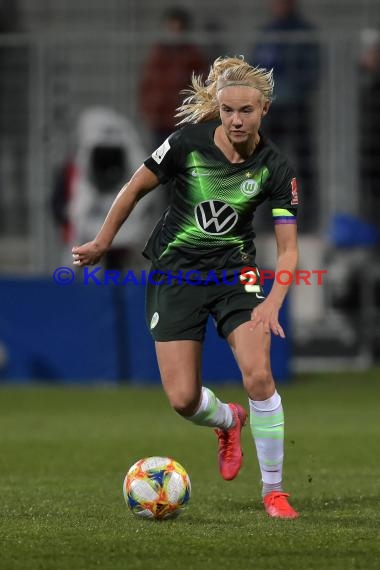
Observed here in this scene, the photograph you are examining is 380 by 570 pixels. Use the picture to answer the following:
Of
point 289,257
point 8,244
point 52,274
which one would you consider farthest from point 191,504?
point 8,244

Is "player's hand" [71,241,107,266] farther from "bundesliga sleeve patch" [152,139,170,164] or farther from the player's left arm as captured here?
the player's left arm

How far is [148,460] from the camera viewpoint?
6.93 m

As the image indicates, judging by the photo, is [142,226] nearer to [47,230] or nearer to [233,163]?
[47,230]

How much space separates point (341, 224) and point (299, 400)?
303 cm

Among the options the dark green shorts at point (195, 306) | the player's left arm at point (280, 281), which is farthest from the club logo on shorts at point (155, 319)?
the player's left arm at point (280, 281)

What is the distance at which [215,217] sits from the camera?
23.1 feet

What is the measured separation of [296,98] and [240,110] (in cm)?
982

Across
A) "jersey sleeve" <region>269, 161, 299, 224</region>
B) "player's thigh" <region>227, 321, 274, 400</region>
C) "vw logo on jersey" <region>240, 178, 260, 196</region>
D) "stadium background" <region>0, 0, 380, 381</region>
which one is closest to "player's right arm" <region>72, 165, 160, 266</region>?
"vw logo on jersey" <region>240, 178, 260, 196</region>

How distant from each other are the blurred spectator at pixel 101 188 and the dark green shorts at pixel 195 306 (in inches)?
347

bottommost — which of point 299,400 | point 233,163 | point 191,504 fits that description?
point 299,400

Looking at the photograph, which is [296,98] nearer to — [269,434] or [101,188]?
[101,188]

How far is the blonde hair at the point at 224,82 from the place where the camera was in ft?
22.3

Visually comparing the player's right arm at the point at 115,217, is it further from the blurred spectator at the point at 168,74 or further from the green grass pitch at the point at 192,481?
the blurred spectator at the point at 168,74

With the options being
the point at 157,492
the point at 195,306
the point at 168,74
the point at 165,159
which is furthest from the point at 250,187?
the point at 168,74
